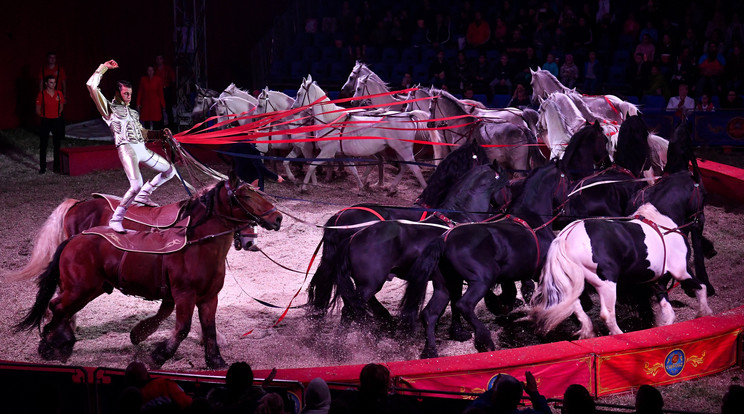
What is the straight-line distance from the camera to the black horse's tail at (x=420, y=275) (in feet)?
21.9

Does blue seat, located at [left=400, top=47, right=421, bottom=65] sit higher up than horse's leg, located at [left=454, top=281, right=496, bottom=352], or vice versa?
blue seat, located at [left=400, top=47, right=421, bottom=65]

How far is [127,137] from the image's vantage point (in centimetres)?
694

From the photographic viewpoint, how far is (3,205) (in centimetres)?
1212

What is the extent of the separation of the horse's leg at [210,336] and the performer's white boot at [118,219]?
3.33 ft

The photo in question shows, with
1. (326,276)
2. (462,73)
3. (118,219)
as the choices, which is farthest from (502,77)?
A: (118,219)

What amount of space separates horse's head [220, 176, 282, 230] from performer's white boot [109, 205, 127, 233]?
1.01 meters

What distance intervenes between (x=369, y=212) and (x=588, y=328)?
2.32 metres

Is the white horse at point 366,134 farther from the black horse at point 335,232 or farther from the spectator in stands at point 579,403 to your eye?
the spectator in stands at point 579,403

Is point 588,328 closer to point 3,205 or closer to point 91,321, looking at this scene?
point 91,321

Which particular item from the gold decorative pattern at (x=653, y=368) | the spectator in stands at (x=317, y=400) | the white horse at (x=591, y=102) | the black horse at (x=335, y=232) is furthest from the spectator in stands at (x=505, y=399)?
the white horse at (x=591, y=102)

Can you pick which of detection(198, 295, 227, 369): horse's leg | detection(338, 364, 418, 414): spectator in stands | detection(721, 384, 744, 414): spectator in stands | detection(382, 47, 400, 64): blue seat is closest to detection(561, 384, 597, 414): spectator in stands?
detection(721, 384, 744, 414): spectator in stands

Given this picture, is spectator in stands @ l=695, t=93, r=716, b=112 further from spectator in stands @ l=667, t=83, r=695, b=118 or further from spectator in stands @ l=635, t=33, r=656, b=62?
spectator in stands @ l=635, t=33, r=656, b=62

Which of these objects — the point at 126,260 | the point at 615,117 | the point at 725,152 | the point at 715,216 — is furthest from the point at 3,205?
the point at 725,152

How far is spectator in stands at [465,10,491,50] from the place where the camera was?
18.1 metres
